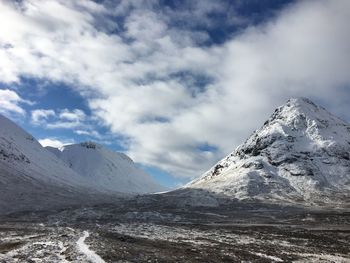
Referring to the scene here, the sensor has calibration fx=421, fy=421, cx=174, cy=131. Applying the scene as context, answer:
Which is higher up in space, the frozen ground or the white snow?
the frozen ground

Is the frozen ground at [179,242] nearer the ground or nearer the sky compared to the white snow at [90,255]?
nearer the sky

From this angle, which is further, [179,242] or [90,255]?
[179,242]

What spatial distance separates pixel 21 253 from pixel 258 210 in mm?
110924

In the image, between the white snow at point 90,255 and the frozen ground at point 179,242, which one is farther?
the frozen ground at point 179,242

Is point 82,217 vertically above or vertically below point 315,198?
below

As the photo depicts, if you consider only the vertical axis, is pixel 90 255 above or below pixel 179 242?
below

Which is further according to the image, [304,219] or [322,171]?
[322,171]

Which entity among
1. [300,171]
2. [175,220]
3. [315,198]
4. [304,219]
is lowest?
[175,220]

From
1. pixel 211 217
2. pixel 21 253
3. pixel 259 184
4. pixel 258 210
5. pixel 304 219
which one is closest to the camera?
pixel 21 253

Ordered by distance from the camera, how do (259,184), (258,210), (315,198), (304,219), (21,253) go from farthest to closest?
(259,184) → (315,198) → (258,210) → (304,219) → (21,253)

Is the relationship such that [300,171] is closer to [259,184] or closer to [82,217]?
[259,184]

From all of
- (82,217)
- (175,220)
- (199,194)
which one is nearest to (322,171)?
(199,194)

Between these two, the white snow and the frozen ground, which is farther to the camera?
the frozen ground

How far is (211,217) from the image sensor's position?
12475cm
